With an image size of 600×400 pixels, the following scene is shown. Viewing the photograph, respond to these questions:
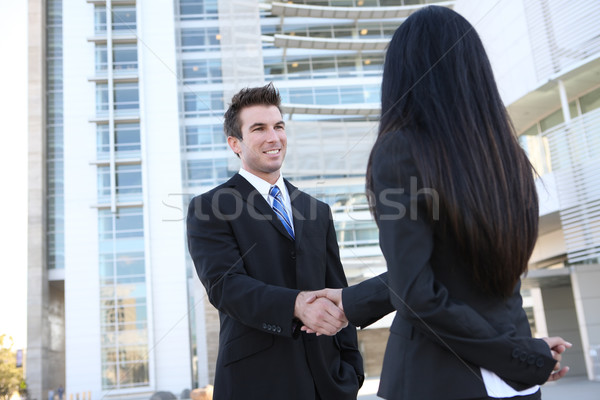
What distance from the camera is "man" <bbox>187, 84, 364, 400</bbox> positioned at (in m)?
2.56

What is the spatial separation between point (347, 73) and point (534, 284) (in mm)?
23286

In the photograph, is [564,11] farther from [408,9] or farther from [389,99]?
[408,9]

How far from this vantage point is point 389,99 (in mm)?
2004

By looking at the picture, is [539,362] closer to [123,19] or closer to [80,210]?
[80,210]

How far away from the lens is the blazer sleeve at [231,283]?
2.51m

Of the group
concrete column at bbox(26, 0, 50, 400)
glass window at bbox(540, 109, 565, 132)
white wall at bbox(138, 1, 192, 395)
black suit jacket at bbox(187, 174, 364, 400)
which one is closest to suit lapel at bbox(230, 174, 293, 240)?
black suit jacket at bbox(187, 174, 364, 400)

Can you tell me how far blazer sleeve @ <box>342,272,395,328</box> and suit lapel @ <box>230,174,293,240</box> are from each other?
2.76 ft

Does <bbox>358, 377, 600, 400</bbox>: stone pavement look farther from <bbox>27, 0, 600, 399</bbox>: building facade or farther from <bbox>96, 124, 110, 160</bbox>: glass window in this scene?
<bbox>96, 124, 110, 160</bbox>: glass window

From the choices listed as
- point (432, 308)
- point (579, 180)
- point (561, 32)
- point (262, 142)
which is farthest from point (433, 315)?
point (561, 32)

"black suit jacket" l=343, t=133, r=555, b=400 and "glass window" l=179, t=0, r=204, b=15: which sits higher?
"glass window" l=179, t=0, r=204, b=15

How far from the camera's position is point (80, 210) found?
1613 inches

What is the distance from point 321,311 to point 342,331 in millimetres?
674

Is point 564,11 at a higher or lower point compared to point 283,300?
higher

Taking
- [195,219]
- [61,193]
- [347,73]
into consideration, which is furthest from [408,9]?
[195,219]
